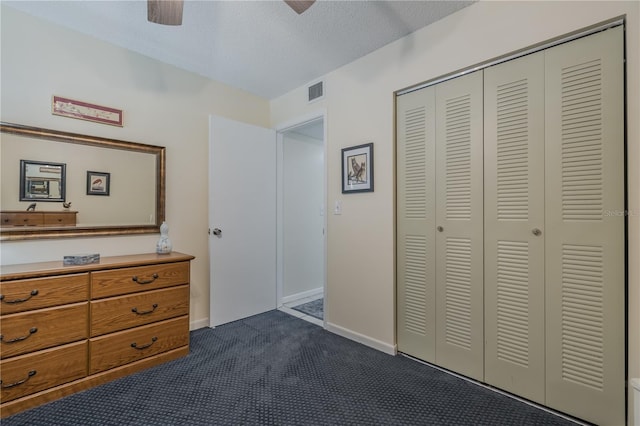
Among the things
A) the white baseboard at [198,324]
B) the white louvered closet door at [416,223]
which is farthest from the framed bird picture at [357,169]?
the white baseboard at [198,324]

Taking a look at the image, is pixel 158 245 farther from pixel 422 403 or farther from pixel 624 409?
pixel 624 409

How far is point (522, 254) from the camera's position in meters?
1.73

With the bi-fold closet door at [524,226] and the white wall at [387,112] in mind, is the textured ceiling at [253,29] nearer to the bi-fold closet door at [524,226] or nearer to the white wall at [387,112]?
the white wall at [387,112]

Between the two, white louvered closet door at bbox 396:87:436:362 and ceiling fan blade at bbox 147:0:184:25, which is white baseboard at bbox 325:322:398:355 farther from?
ceiling fan blade at bbox 147:0:184:25

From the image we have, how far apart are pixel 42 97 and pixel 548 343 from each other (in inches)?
143

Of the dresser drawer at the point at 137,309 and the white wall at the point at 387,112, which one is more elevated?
the white wall at the point at 387,112

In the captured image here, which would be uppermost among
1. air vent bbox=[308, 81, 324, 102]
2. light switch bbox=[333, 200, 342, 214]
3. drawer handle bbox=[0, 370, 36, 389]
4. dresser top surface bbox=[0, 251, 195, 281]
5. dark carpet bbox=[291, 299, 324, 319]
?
air vent bbox=[308, 81, 324, 102]

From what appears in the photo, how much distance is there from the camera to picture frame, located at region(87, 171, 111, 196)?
7.32ft

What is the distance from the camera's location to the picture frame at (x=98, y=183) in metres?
2.23

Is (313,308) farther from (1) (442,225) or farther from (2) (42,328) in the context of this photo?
(2) (42,328)

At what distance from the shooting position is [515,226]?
5.76 feet

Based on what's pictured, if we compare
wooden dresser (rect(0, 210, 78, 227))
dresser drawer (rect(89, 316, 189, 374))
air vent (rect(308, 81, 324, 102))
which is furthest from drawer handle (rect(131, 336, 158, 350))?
air vent (rect(308, 81, 324, 102))

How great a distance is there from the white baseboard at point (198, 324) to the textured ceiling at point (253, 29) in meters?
2.39

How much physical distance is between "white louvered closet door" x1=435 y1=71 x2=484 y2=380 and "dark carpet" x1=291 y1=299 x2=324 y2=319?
1.41m
